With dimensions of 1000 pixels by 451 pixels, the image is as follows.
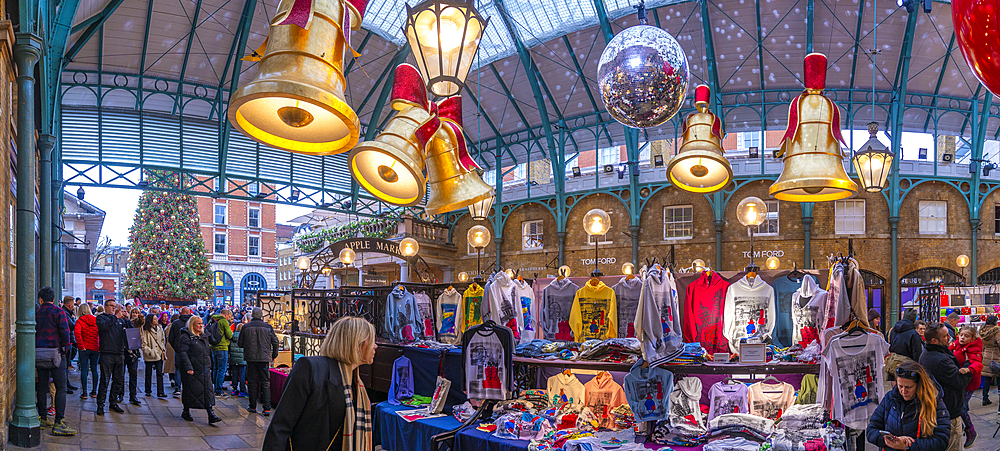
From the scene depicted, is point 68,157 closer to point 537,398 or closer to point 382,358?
point 382,358

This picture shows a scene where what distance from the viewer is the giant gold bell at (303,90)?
149cm

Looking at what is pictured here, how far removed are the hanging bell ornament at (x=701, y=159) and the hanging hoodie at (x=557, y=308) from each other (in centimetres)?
383

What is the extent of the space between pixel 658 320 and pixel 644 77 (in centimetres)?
291

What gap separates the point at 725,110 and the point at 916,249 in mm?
6540

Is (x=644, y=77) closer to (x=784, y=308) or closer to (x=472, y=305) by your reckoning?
(x=784, y=308)

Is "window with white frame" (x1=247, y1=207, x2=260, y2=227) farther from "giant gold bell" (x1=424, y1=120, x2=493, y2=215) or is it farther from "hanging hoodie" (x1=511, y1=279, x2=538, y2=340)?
"giant gold bell" (x1=424, y1=120, x2=493, y2=215)

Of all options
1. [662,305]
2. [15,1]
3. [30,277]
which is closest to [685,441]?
[662,305]

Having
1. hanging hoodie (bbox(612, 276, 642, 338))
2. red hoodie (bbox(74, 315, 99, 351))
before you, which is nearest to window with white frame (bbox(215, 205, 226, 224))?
red hoodie (bbox(74, 315, 99, 351))

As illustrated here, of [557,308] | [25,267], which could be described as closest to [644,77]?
[557,308]

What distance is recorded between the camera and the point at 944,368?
17.7ft

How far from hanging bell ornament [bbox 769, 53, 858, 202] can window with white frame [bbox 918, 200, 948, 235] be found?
57.7ft

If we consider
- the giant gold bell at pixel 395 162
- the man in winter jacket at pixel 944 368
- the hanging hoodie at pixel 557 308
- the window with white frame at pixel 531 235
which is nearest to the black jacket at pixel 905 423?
the man in winter jacket at pixel 944 368

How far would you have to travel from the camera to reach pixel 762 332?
6438 mm

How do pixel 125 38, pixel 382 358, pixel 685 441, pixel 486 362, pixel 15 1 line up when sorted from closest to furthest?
pixel 685 441 < pixel 486 362 < pixel 15 1 < pixel 382 358 < pixel 125 38
